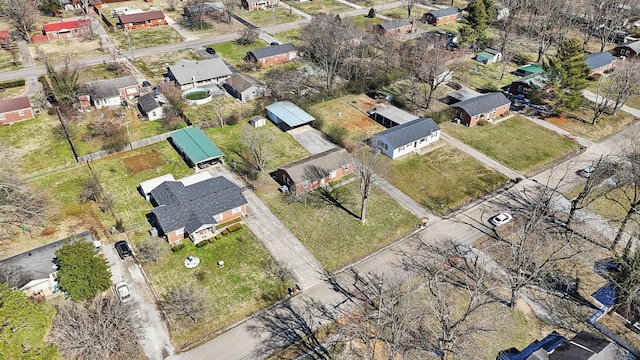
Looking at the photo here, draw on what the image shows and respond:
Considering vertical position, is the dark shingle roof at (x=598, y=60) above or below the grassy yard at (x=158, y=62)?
above

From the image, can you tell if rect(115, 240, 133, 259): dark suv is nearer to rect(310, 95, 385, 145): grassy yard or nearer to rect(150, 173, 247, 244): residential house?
rect(150, 173, 247, 244): residential house

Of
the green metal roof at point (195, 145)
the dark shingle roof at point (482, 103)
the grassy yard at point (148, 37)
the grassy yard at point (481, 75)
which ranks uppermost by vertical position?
the dark shingle roof at point (482, 103)

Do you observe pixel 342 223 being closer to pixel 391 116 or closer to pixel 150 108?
pixel 391 116

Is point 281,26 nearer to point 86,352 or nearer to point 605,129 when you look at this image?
point 605,129

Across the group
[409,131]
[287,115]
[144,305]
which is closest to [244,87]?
[287,115]

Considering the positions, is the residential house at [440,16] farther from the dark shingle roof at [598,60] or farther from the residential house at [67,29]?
the residential house at [67,29]

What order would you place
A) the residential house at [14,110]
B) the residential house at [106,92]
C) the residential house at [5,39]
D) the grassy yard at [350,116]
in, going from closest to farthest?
the grassy yard at [350,116]
the residential house at [14,110]
the residential house at [106,92]
the residential house at [5,39]

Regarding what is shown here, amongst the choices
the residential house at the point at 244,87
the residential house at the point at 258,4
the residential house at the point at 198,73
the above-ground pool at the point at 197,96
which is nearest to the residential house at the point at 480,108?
the residential house at the point at 244,87
